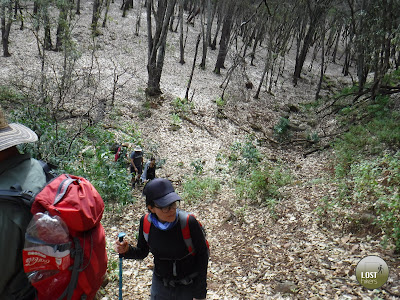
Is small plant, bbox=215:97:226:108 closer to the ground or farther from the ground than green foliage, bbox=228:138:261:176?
farther from the ground

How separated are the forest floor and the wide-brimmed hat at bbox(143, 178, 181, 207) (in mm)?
2441

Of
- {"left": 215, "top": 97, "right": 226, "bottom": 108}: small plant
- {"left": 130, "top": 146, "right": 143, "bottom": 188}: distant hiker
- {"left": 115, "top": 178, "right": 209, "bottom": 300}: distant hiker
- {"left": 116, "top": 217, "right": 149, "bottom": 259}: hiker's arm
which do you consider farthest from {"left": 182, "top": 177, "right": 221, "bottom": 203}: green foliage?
{"left": 215, "top": 97, "right": 226, "bottom": 108}: small plant

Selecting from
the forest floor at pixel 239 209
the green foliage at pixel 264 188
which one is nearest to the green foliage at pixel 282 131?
the forest floor at pixel 239 209

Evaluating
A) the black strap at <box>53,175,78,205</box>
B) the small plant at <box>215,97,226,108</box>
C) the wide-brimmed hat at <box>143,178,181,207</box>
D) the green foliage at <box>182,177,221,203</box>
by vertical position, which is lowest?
the green foliage at <box>182,177,221,203</box>

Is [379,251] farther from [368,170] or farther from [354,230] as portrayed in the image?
[368,170]

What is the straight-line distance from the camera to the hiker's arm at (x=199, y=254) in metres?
2.25

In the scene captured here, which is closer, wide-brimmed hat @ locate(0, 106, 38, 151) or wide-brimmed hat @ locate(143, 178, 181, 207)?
wide-brimmed hat @ locate(0, 106, 38, 151)

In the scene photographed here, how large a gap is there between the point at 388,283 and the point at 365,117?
349 inches

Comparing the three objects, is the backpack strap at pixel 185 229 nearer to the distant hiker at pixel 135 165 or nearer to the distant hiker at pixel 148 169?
the distant hiker at pixel 148 169

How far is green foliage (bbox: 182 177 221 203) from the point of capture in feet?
26.0

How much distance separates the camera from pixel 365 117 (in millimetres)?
11180

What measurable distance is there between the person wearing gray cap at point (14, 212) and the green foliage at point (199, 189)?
616 centimetres

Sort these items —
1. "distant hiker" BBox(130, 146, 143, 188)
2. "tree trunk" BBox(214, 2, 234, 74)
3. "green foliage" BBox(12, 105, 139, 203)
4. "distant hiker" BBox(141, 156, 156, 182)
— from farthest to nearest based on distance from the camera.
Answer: "tree trunk" BBox(214, 2, 234, 74) → "distant hiker" BBox(130, 146, 143, 188) → "distant hiker" BBox(141, 156, 156, 182) → "green foliage" BBox(12, 105, 139, 203)

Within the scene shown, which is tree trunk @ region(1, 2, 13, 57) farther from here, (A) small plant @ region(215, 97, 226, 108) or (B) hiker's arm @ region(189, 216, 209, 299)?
(B) hiker's arm @ region(189, 216, 209, 299)
